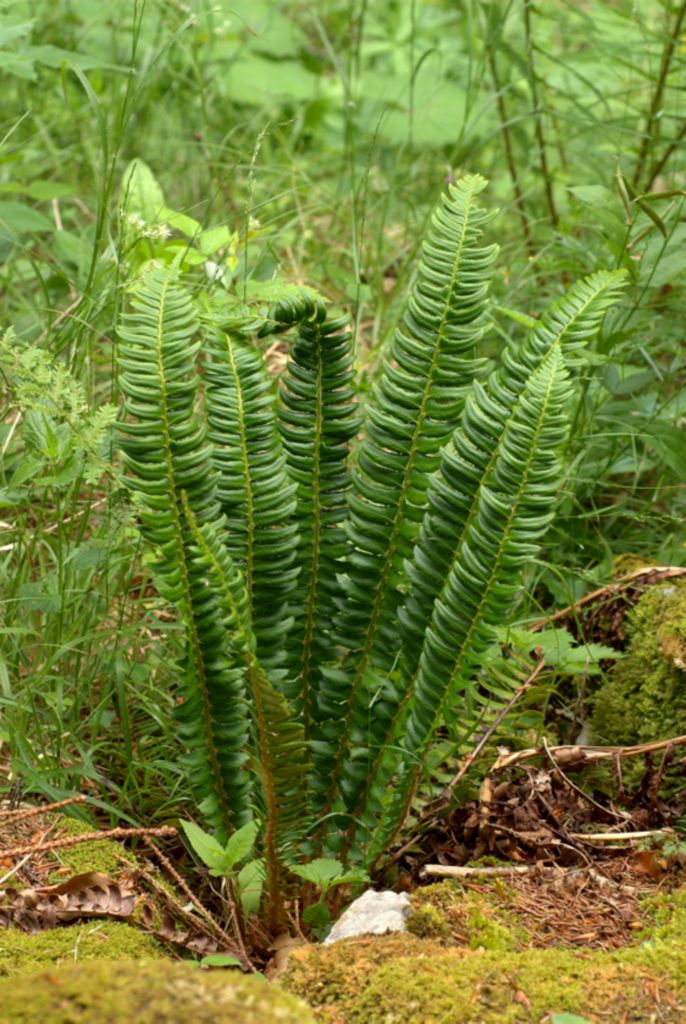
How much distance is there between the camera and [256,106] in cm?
542

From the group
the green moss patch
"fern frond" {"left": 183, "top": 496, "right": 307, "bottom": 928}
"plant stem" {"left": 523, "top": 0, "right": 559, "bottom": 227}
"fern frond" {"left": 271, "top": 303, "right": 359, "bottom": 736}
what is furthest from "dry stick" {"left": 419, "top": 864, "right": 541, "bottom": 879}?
"plant stem" {"left": 523, "top": 0, "right": 559, "bottom": 227}

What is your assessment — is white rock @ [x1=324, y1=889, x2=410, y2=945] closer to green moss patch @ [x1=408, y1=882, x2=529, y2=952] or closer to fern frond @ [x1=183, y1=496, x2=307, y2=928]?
green moss patch @ [x1=408, y1=882, x2=529, y2=952]

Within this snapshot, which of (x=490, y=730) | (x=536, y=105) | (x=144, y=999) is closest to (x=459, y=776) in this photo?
(x=490, y=730)

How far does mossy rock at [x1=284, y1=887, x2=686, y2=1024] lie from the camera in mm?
1526

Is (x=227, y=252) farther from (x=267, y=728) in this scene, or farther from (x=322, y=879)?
(x=322, y=879)

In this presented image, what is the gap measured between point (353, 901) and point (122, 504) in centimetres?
90

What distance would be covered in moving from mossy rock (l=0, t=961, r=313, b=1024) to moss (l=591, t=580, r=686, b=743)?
1.45 meters

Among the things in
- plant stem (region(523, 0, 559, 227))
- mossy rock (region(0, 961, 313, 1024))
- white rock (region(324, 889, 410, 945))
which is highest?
plant stem (region(523, 0, 559, 227))

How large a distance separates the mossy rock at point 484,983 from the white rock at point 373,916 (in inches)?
4.2

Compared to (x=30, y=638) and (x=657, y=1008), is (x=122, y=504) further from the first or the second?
(x=657, y=1008)

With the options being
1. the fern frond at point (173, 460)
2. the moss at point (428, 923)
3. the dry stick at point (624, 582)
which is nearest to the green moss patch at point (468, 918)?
the moss at point (428, 923)

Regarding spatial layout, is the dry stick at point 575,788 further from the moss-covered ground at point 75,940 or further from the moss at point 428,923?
the moss-covered ground at point 75,940

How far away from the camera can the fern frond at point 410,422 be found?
207 centimetres

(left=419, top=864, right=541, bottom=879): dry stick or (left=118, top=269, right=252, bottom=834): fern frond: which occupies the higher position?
(left=118, top=269, right=252, bottom=834): fern frond
